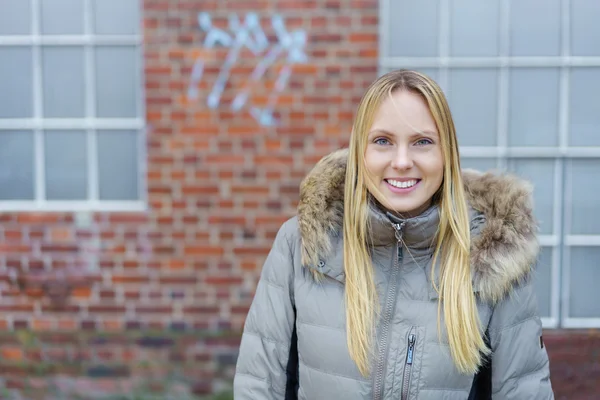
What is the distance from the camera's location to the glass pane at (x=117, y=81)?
342 cm

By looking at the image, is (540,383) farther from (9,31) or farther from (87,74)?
(9,31)

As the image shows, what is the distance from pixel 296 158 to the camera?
3.30 metres

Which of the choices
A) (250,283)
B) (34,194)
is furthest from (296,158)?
(34,194)

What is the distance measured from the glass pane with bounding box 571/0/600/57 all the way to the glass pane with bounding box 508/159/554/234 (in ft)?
2.29

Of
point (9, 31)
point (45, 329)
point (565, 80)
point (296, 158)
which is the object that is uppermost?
point (9, 31)

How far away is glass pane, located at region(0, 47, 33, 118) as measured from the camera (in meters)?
3.44

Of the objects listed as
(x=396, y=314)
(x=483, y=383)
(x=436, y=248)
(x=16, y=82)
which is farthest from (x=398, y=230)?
(x=16, y=82)

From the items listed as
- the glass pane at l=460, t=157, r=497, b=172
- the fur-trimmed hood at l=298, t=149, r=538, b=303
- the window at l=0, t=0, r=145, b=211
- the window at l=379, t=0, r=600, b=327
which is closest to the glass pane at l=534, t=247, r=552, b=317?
the window at l=379, t=0, r=600, b=327

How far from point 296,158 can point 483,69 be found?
1.26 m

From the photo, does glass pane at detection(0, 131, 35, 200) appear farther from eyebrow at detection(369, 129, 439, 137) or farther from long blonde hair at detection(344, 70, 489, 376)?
eyebrow at detection(369, 129, 439, 137)

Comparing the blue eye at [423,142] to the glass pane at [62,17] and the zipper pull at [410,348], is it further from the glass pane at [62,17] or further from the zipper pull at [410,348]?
the glass pane at [62,17]

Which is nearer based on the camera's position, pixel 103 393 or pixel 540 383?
pixel 540 383

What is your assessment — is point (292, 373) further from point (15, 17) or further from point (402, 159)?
point (15, 17)

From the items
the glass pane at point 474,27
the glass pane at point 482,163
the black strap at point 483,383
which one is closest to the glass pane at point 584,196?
the glass pane at point 482,163
